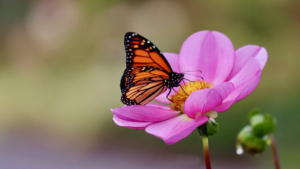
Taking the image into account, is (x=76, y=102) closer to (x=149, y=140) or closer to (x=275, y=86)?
(x=149, y=140)

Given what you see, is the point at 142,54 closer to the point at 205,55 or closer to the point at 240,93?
the point at 205,55

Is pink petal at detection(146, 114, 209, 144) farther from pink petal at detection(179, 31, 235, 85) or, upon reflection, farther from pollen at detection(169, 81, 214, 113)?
pink petal at detection(179, 31, 235, 85)

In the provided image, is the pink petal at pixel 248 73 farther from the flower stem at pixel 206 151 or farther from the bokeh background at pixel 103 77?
the bokeh background at pixel 103 77

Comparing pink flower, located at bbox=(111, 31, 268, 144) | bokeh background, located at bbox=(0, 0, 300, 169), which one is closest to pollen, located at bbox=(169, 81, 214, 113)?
pink flower, located at bbox=(111, 31, 268, 144)

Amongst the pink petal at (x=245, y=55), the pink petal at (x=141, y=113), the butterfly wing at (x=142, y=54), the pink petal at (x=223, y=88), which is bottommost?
the pink petal at (x=141, y=113)

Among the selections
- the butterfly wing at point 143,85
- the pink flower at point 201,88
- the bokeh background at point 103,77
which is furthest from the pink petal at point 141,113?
the bokeh background at point 103,77

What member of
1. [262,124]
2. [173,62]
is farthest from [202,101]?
[173,62]
